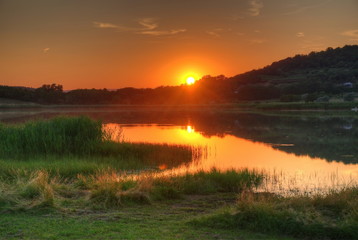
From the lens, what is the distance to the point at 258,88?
414 ft

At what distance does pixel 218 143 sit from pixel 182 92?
4461 inches

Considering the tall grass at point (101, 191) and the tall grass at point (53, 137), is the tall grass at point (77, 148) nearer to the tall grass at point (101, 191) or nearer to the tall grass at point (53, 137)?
the tall grass at point (53, 137)

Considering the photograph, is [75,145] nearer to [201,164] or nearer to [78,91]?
[201,164]

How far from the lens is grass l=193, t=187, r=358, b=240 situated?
8.38 meters

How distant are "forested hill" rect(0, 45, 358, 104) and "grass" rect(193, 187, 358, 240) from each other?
9383cm

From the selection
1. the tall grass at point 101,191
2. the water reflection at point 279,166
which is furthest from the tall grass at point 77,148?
the tall grass at point 101,191

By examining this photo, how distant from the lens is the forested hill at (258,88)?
121500 millimetres

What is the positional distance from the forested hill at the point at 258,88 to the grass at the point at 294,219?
308 ft

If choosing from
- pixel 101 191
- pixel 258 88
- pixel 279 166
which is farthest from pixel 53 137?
pixel 258 88

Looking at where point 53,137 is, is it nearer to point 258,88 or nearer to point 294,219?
point 294,219

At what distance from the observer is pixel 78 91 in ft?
444

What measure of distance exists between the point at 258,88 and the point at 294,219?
120 meters

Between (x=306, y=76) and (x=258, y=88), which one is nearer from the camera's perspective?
(x=258, y=88)

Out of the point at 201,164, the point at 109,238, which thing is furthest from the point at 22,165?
the point at 109,238
